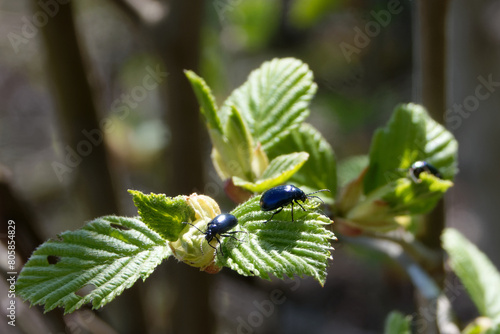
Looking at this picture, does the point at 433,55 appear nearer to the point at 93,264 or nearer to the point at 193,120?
the point at 93,264

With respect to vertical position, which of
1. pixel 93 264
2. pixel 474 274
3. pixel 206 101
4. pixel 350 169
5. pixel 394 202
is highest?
pixel 206 101

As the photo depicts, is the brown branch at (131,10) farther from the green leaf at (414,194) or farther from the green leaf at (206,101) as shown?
the green leaf at (414,194)

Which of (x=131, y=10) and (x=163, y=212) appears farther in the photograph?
(x=131, y=10)

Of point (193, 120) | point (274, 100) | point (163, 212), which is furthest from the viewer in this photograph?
point (193, 120)

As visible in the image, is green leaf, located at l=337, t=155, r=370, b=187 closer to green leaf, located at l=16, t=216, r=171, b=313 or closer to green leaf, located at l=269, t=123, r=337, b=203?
green leaf, located at l=269, t=123, r=337, b=203

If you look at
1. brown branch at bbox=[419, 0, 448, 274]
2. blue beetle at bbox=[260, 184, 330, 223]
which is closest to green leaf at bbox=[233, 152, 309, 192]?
blue beetle at bbox=[260, 184, 330, 223]

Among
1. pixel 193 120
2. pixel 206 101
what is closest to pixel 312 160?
pixel 206 101

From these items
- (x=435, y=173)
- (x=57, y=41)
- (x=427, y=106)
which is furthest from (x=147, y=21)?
(x=435, y=173)
